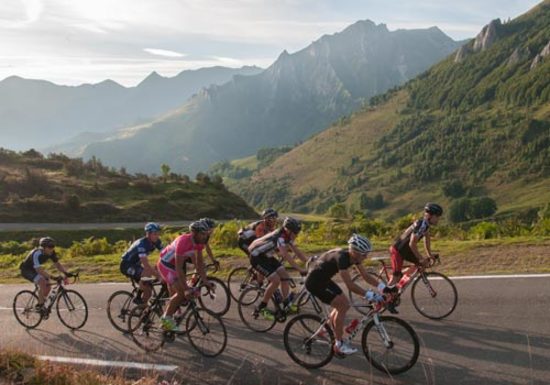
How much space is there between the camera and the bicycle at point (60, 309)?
1293 cm

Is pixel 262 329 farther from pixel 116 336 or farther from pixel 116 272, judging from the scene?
pixel 116 272

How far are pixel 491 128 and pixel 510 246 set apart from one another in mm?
198645

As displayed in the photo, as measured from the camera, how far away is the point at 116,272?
65.8 ft

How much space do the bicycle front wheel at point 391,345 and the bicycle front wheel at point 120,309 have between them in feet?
19.1

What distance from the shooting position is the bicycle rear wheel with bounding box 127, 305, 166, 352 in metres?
10.9

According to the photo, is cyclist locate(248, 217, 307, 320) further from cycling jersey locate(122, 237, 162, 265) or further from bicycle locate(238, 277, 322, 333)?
cycling jersey locate(122, 237, 162, 265)

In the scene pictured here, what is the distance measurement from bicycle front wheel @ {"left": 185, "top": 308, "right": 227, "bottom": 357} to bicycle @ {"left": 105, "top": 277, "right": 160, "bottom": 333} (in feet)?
5.96

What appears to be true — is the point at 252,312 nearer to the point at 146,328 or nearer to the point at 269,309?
the point at 269,309

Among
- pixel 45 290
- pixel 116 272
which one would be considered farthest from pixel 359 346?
pixel 116 272

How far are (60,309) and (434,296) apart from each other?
923 centimetres

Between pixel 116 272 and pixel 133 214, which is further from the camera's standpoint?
pixel 133 214

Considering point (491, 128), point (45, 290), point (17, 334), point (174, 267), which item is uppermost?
point (491, 128)

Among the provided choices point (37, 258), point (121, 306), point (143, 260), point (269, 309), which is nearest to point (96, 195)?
point (37, 258)

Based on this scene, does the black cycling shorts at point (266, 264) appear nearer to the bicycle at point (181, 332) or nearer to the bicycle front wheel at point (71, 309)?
the bicycle at point (181, 332)
